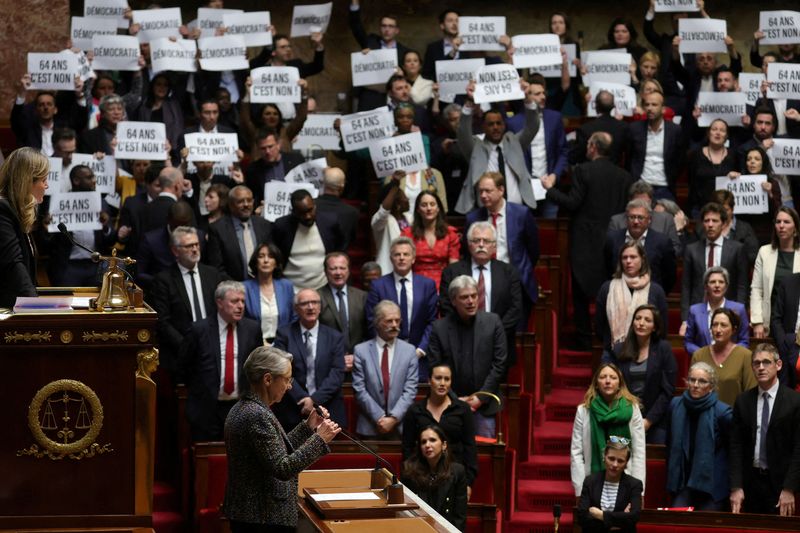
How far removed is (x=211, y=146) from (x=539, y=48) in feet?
9.53

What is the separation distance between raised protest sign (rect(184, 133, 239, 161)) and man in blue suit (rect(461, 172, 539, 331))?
186 centimetres

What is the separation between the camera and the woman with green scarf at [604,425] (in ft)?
23.7

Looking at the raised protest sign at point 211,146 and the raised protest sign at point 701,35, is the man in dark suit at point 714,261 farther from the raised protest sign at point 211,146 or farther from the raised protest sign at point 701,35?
the raised protest sign at point 211,146

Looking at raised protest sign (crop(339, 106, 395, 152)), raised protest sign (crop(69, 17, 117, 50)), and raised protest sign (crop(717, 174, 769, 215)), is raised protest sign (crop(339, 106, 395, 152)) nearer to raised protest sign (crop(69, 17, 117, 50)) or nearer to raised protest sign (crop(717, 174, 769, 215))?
raised protest sign (crop(69, 17, 117, 50))

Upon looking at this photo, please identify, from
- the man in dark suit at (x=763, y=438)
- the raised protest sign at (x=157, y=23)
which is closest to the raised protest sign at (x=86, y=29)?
the raised protest sign at (x=157, y=23)

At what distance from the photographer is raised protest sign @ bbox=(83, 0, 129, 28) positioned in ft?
36.2

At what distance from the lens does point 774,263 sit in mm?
8656

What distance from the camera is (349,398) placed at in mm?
7844

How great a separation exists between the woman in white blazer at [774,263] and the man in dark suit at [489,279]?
1.49 metres

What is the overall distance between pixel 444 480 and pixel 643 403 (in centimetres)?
154

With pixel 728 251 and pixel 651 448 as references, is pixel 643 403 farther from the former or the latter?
pixel 728 251

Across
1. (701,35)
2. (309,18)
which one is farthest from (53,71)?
(701,35)

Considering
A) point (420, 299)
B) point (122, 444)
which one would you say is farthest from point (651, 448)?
point (122, 444)

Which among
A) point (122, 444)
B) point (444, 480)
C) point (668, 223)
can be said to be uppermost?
point (668, 223)
